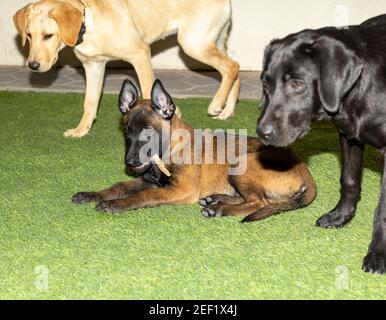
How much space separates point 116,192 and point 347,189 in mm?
1577

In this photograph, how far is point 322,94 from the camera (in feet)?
11.7

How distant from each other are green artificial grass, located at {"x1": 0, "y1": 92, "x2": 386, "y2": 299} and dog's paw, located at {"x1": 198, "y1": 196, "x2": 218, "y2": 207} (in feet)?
0.33

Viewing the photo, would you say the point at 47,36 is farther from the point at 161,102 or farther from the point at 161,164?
the point at 161,164

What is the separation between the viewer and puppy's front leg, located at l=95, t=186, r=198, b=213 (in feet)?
14.7

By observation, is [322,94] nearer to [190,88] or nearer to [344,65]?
[344,65]

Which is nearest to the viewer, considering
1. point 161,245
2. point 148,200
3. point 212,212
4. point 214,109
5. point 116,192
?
point 161,245

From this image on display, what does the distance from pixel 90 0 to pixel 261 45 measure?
137 inches

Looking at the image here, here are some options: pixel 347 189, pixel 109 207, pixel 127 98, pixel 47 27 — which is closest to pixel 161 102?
pixel 127 98

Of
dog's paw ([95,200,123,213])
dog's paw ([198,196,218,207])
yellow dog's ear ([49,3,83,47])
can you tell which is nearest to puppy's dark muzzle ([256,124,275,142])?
dog's paw ([198,196,218,207])

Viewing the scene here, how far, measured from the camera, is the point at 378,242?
3.67 metres

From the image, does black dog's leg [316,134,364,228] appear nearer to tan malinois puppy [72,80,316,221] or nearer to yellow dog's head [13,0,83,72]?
tan malinois puppy [72,80,316,221]

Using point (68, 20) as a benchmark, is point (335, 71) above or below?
above

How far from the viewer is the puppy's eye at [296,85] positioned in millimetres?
3619

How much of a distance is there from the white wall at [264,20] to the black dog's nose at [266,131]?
5.46m
